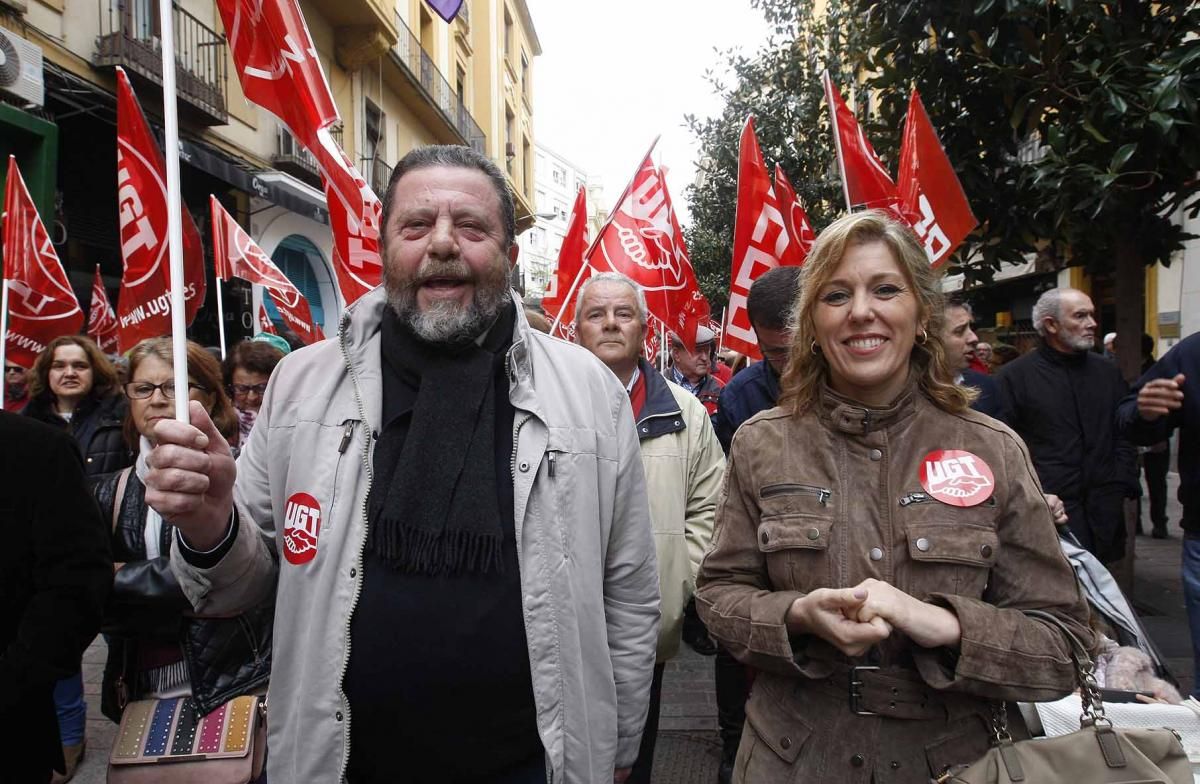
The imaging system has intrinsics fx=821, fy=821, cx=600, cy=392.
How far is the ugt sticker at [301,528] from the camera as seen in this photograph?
1.78m

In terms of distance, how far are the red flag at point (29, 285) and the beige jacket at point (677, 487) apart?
482 centimetres

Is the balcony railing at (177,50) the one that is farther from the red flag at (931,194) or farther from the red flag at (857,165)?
the red flag at (931,194)

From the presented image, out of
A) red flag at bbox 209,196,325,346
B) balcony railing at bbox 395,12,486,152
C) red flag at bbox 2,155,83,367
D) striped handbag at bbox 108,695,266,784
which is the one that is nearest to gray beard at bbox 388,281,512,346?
striped handbag at bbox 108,695,266,784

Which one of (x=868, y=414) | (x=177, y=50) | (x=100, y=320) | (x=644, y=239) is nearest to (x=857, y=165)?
(x=644, y=239)

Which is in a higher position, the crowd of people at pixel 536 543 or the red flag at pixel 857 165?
the red flag at pixel 857 165

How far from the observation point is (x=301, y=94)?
414 centimetres

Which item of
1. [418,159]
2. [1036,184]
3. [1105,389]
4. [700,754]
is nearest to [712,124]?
[1036,184]

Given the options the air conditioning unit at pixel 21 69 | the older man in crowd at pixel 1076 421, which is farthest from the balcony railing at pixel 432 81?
the older man in crowd at pixel 1076 421

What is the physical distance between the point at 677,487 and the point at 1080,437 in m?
2.81

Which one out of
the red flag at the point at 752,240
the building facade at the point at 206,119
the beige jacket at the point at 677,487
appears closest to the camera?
the beige jacket at the point at 677,487

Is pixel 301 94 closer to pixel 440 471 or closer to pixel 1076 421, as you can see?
pixel 440 471

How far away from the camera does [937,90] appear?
5.94 m

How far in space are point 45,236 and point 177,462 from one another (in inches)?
214

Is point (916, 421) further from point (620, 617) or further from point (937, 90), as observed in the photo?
point (937, 90)
